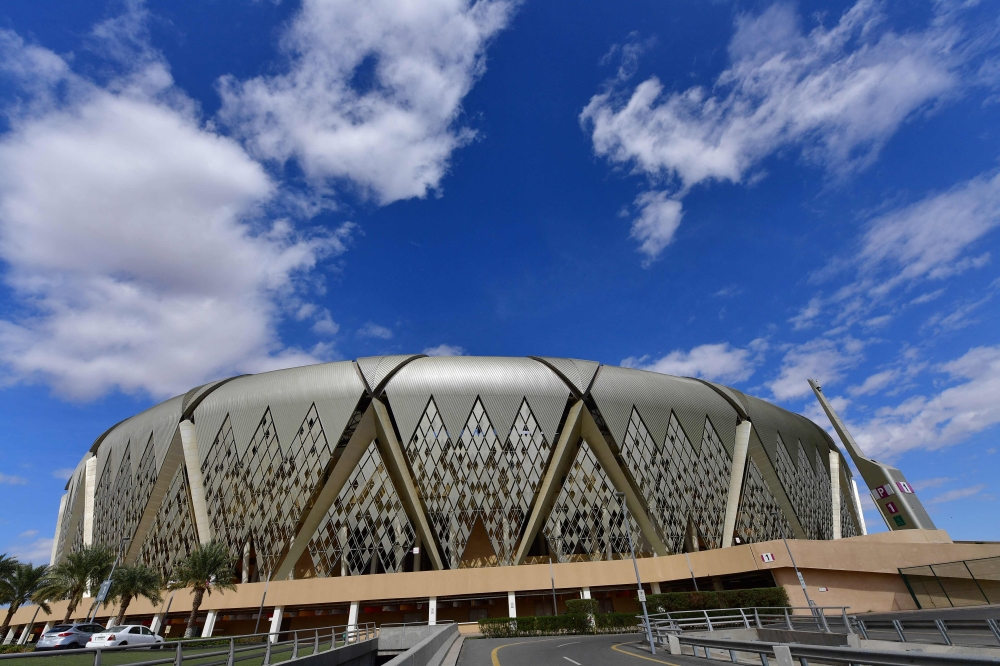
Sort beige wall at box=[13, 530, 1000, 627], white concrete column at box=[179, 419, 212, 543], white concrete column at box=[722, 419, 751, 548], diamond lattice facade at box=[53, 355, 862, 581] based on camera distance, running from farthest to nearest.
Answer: white concrete column at box=[722, 419, 751, 548], white concrete column at box=[179, 419, 212, 543], diamond lattice facade at box=[53, 355, 862, 581], beige wall at box=[13, 530, 1000, 627]

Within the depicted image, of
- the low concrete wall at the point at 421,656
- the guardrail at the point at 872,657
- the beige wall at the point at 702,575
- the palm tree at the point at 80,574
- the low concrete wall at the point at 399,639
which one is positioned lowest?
the guardrail at the point at 872,657

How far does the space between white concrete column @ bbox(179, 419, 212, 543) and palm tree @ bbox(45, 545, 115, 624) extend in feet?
21.7

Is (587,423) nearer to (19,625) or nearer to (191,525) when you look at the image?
(191,525)

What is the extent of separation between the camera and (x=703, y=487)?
48062 mm

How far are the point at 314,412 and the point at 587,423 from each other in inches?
916

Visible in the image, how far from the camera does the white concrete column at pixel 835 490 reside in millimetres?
59647

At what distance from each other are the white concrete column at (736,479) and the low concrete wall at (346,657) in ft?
123

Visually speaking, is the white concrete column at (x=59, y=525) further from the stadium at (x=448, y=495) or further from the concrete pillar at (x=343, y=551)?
the concrete pillar at (x=343, y=551)

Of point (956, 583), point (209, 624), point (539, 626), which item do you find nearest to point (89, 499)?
point (209, 624)

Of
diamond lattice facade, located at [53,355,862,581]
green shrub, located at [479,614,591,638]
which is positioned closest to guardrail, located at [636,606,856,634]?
green shrub, located at [479,614,591,638]

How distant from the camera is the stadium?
39.4m

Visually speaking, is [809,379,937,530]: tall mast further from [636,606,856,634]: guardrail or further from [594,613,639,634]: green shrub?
[594,613,639,634]: green shrub

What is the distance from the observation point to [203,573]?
37.0m

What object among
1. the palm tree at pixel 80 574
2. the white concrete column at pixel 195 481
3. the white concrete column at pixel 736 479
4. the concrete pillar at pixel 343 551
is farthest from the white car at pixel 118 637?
the white concrete column at pixel 736 479
